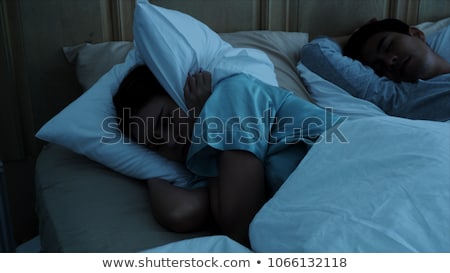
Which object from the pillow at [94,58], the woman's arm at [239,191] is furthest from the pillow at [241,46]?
the woman's arm at [239,191]

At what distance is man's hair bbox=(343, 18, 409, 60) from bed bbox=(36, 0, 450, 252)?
0.66 feet

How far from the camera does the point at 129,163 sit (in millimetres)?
982

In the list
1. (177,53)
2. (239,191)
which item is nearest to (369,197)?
(239,191)

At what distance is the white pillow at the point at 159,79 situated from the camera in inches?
38.2

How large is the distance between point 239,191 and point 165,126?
0.24 metres

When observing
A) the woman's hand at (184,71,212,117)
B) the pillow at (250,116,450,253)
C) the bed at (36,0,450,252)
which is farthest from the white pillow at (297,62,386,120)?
the pillow at (250,116,450,253)

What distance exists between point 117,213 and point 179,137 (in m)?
0.19

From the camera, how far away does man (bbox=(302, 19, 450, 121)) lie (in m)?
1.25

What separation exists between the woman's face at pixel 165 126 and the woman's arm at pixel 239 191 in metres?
0.16

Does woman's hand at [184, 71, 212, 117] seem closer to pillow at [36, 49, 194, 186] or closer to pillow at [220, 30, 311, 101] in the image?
pillow at [36, 49, 194, 186]
